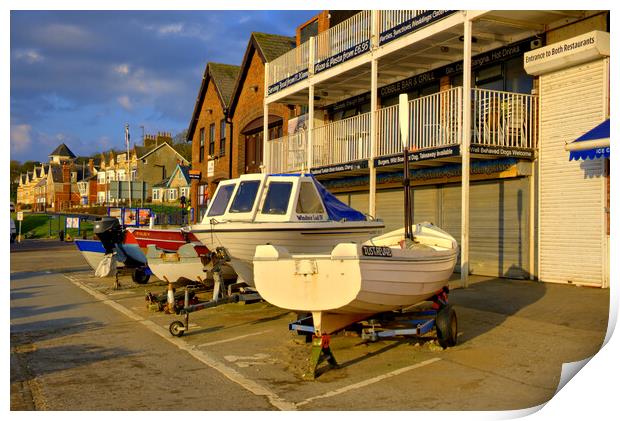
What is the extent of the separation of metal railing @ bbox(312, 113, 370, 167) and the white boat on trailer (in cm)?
548

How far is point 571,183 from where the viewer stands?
12461mm

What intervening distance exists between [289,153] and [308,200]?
374 inches

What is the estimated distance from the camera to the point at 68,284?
17.0 metres

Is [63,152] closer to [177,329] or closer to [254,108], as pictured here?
[254,108]

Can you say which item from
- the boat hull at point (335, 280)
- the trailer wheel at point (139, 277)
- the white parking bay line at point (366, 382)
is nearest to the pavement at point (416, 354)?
the white parking bay line at point (366, 382)

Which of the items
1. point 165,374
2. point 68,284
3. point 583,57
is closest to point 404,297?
point 165,374

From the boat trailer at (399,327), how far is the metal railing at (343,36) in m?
9.79

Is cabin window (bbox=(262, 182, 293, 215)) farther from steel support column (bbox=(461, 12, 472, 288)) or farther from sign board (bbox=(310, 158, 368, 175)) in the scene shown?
sign board (bbox=(310, 158, 368, 175))

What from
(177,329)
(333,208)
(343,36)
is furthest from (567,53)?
(177,329)

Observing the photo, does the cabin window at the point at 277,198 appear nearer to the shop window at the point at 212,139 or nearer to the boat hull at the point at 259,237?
the boat hull at the point at 259,237

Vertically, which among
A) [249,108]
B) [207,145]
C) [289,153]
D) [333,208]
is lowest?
[333,208]

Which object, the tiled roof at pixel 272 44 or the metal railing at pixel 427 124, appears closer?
the metal railing at pixel 427 124

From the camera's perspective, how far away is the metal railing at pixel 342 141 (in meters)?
17.3

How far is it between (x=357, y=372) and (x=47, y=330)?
5770mm
